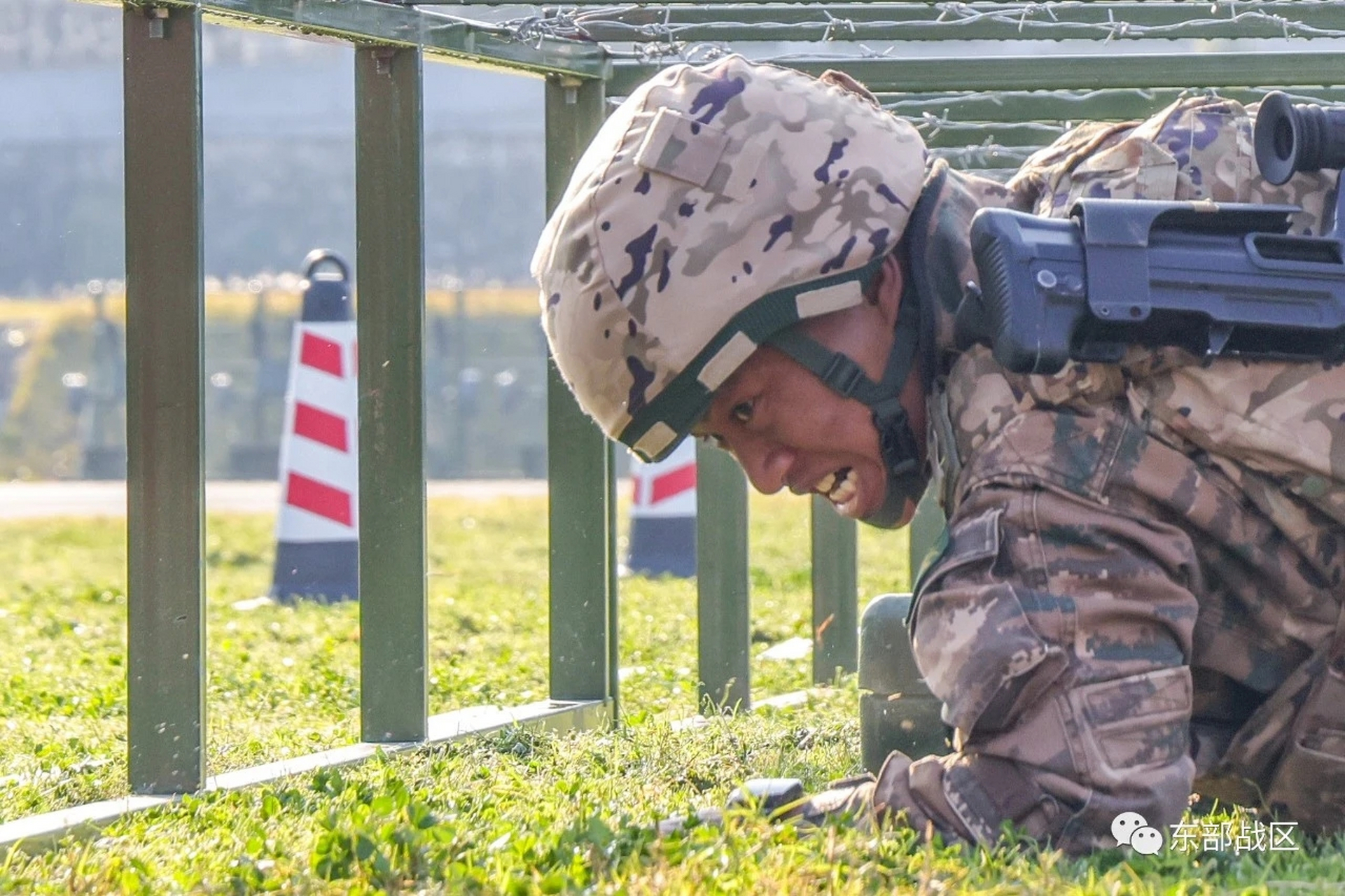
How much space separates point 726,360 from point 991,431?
38 centimetres

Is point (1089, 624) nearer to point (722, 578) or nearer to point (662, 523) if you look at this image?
point (722, 578)

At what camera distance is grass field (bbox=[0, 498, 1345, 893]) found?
2.48m

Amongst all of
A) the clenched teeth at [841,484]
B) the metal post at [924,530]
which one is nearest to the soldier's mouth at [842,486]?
the clenched teeth at [841,484]

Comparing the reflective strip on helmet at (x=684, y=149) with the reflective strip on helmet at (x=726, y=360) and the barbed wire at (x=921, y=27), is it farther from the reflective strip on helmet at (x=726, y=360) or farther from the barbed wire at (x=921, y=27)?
the barbed wire at (x=921, y=27)

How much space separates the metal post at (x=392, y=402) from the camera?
4.12 m

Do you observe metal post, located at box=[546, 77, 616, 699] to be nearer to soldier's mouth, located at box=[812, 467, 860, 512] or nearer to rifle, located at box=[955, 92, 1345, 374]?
soldier's mouth, located at box=[812, 467, 860, 512]

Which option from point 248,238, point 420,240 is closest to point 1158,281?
point 420,240

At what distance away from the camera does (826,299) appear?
278cm

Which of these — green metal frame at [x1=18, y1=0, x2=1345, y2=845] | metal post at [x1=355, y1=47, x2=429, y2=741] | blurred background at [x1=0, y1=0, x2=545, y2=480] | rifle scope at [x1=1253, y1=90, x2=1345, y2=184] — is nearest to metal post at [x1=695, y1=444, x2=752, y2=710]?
green metal frame at [x1=18, y1=0, x2=1345, y2=845]

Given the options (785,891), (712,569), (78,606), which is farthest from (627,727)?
(78,606)

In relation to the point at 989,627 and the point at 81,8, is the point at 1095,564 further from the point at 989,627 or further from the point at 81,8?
the point at 81,8

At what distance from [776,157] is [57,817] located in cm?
156

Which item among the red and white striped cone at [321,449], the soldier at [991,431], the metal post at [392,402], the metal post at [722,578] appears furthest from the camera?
the red and white striped cone at [321,449]

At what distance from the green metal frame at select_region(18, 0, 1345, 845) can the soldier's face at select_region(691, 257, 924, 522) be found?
106cm
